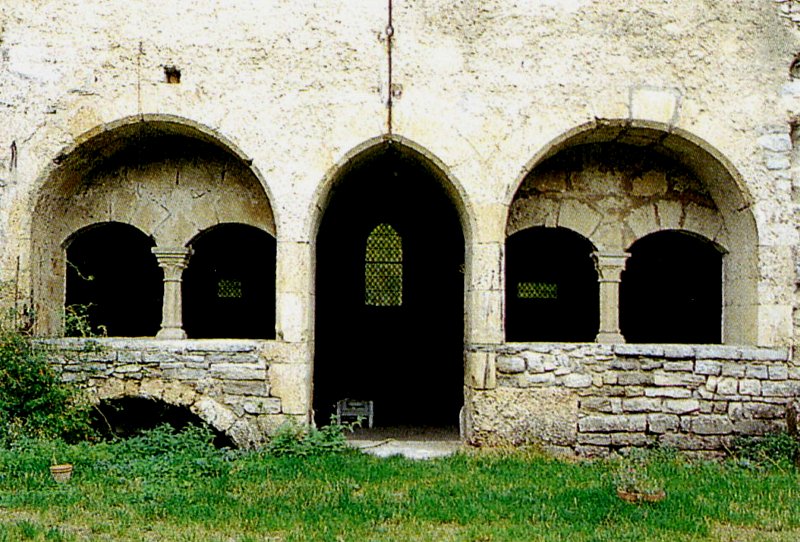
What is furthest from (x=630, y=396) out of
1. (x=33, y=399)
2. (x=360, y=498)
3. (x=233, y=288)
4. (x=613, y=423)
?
(x=233, y=288)

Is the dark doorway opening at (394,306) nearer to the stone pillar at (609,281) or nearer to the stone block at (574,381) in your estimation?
the stone pillar at (609,281)

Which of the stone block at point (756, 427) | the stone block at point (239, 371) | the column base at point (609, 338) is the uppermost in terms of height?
the column base at point (609, 338)

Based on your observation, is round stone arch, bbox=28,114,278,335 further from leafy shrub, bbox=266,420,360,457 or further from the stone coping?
the stone coping

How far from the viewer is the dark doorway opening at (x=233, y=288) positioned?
11.8 m

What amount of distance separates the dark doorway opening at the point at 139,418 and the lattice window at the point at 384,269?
3905 mm

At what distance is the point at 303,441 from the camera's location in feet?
23.7

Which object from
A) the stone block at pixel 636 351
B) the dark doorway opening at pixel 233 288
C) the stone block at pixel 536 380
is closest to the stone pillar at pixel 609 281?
the stone block at pixel 636 351

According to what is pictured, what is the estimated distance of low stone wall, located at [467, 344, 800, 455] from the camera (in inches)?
293

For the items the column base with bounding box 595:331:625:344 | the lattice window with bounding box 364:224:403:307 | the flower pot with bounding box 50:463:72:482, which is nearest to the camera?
the flower pot with bounding box 50:463:72:482

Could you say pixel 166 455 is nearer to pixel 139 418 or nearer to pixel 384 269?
pixel 139 418

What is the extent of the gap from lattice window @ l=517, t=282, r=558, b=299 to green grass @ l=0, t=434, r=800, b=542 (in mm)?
4867

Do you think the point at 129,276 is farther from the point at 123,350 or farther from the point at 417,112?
the point at 417,112

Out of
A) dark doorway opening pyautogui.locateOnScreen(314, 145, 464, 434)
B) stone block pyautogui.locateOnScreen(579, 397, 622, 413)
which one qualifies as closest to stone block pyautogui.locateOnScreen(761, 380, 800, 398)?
stone block pyautogui.locateOnScreen(579, 397, 622, 413)

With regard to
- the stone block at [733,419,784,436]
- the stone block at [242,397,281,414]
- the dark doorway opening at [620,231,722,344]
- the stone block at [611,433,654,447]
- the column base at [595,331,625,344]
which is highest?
the dark doorway opening at [620,231,722,344]
